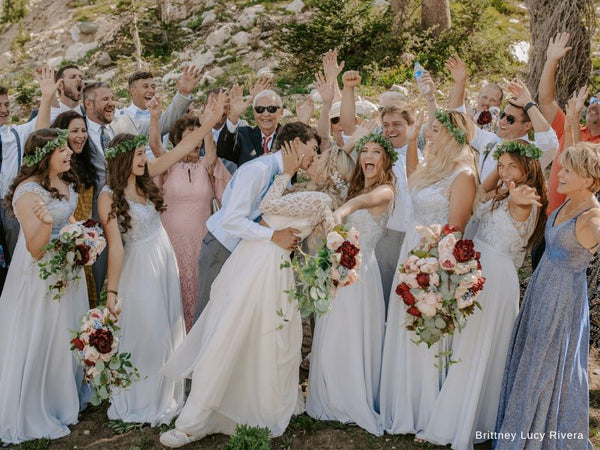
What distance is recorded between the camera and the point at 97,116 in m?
6.40

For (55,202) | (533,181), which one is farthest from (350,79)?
(55,202)

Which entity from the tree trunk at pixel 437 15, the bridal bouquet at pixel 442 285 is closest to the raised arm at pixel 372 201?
the bridal bouquet at pixel 442 285

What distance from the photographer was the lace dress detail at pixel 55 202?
4922 mm

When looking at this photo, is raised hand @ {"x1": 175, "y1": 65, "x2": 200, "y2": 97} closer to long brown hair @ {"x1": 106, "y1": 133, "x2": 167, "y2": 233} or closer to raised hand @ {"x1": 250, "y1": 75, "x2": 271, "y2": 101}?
raised hand @ {"x1": 250, "y1": 75, "x2": 271, "y2": 101}

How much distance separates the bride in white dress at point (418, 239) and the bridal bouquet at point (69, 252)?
2.48 metres

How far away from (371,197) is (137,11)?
2018 cm

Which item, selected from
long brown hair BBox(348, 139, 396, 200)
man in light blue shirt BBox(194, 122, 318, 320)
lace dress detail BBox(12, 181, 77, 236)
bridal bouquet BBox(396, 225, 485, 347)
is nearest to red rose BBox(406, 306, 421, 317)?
bridal bouquet BBox(396, 225, 485, 347)

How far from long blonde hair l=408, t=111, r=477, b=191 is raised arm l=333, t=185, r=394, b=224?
1.10 ft

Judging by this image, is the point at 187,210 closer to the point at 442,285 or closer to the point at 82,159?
the point at 82,159

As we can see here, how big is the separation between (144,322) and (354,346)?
183 centimetres

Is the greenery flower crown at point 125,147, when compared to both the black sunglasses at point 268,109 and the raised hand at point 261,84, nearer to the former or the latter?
the black sunglasses at point 268,109

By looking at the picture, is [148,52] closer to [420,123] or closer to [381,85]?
[381,85]

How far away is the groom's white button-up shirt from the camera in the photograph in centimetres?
467

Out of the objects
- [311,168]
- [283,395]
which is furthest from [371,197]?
[283,395]
